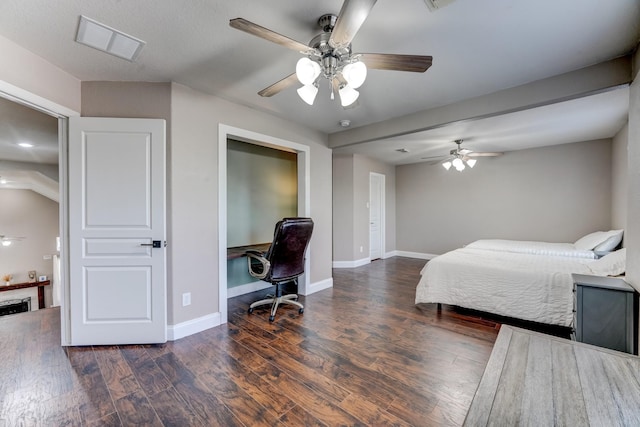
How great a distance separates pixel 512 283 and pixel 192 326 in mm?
3270

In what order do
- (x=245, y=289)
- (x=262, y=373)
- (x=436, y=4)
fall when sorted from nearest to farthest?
(x=436, y=4) < (x=262, y=373) < (x=245, y=289)

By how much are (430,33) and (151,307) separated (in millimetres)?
3185

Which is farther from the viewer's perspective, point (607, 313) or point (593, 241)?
A: point (593, 241)

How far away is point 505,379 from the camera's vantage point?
900 mm

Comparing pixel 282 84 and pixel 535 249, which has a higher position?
pixel 282 84

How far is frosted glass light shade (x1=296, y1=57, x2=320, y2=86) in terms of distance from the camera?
1499mm

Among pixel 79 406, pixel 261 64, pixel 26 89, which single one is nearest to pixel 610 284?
pixel 261 64

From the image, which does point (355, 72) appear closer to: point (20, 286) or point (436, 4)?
point (436, 4)

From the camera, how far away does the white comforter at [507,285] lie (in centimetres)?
246

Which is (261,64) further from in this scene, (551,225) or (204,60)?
(551,225)

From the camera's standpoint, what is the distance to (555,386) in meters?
0.86

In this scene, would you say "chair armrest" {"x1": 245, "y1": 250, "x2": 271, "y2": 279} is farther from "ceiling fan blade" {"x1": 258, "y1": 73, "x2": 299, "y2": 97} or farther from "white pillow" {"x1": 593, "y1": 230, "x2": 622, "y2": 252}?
"white pillow" {"x1": 593, "y1": 230, "x2": 622, "y2": 252}

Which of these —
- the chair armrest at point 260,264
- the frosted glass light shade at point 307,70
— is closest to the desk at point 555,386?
the frosted glass light shade at point 307,70

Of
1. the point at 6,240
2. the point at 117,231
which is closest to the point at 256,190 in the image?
the point at 117,231
